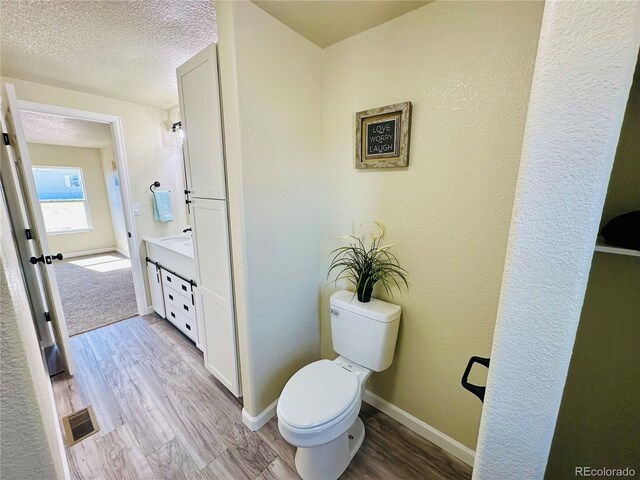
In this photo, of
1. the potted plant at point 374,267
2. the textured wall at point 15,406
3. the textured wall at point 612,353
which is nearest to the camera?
the textured wall at point 15,406

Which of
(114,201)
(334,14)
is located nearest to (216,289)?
(334,14)

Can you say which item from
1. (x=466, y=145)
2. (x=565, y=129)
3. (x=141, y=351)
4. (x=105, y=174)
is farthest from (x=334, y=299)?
(x=105, y=174)

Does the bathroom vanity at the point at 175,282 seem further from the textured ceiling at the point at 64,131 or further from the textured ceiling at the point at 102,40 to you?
the textured ceiling at the point at 64,131

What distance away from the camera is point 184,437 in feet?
5.03

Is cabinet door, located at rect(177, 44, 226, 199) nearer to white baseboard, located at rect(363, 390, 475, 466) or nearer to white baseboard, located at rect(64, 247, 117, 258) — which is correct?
white baseboard, located at rect(363, 390, 475, 466)

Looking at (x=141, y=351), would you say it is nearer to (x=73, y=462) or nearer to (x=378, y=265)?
(x=73, y=462)

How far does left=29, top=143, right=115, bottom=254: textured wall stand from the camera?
4859 mm

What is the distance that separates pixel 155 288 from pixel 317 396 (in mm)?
2335

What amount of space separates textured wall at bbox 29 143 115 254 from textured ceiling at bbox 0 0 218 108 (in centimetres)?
382

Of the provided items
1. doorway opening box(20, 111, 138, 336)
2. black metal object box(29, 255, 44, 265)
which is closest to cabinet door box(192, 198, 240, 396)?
black metal object box(29, 255, 44, 265)

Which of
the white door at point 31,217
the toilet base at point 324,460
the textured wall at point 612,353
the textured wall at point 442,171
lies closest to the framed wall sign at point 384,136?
the textured wall at point 442,171

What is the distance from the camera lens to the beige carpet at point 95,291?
286cm

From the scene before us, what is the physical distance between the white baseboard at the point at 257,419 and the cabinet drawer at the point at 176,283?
1.09m

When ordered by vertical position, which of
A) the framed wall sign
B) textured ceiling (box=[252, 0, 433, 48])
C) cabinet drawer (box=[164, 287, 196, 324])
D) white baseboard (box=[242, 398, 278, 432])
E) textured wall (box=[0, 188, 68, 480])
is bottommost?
white baseboard (box=[242, 398, 278, 432])
